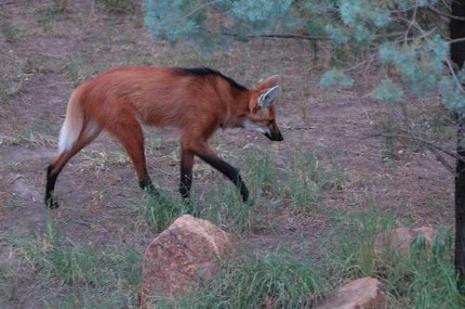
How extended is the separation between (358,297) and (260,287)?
472 millimetres

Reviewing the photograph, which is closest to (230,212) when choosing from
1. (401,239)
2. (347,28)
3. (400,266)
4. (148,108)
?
(148,108)

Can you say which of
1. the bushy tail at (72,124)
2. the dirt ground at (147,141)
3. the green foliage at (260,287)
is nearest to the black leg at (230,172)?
the dirt ground at (147,141)

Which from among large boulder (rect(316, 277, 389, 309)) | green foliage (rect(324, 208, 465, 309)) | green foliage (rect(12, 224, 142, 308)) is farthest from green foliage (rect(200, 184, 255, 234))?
large boulder (rect(316, 277, 389, 309))

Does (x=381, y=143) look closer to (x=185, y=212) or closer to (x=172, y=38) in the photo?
(x=185, y=212)

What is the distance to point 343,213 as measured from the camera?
208 inches

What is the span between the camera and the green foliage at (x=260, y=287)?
4121 mm

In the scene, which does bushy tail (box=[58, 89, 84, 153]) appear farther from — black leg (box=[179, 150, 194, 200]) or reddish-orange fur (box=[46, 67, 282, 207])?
black leg (box=[179, 150, 194, 200])

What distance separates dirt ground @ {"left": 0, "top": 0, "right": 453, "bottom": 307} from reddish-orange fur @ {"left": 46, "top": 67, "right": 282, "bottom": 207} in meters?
0.33

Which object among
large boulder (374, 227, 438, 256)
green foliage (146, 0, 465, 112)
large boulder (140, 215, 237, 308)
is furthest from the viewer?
large boulder (374, 227, 438, 256)

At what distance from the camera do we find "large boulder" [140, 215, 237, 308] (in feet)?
13.9

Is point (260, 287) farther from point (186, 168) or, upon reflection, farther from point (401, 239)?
point (186, 168)

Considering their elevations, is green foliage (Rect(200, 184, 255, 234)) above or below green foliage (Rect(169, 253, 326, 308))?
below

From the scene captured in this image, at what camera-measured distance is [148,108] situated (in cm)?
588

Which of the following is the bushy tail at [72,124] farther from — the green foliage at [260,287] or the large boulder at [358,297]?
the large boulder at [358,297]
